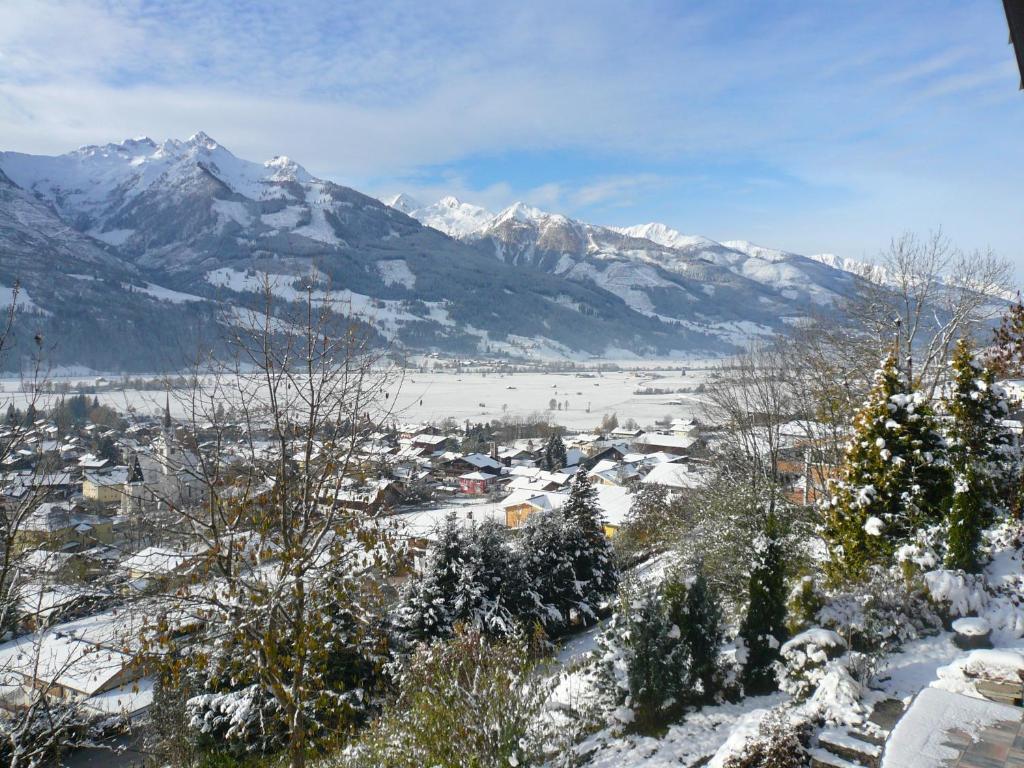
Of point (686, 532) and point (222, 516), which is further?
point (686, 532)

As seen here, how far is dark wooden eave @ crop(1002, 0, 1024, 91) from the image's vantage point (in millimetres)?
1511

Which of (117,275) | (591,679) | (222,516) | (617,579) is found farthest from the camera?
(117,275)

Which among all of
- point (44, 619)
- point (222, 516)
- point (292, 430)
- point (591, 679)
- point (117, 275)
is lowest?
point (591, 679)

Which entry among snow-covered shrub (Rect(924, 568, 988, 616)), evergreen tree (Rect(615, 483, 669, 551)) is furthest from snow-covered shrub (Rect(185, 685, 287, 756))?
evergreen tree (Rect(615, 483, 669, 551))

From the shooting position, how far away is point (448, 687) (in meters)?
5.70

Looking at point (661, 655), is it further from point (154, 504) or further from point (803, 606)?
point (154, 504)

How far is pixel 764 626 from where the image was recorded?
7492mm

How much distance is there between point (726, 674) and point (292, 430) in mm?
5960

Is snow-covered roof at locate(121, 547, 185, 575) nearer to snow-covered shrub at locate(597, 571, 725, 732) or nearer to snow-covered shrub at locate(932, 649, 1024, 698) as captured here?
snow-covered shrub at locate(597, 571, 725, 732)

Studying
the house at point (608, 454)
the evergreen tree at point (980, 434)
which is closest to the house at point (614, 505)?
the house at point (608, 454)

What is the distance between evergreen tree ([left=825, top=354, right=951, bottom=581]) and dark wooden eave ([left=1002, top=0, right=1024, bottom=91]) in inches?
330

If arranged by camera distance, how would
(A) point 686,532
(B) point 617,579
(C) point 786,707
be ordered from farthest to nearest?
(B) point 617,579
(A) point 686,532
(C) point 786,707

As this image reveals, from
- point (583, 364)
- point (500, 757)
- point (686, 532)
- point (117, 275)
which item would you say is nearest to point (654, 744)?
point (500, 757)

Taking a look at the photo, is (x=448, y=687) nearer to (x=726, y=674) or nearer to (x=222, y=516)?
(x=222, y=516)
